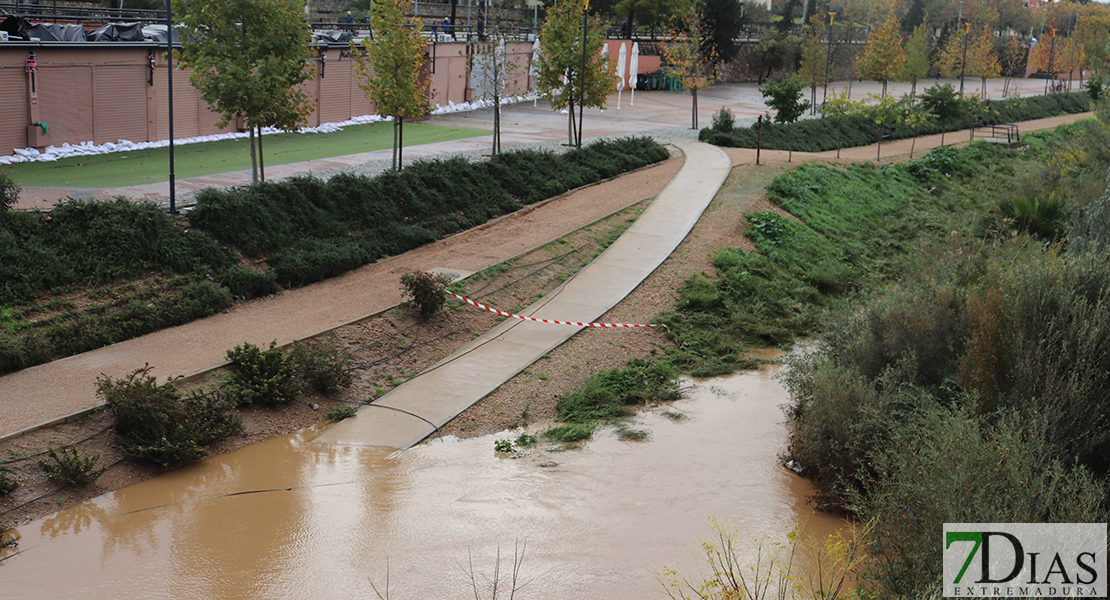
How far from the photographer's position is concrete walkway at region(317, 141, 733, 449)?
12.2 metres

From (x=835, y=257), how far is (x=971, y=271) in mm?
7259

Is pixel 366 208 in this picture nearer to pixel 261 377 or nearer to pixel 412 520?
pixel 261 377

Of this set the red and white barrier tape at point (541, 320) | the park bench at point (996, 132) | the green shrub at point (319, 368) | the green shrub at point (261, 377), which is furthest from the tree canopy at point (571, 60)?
the park bench at point (996, 132)

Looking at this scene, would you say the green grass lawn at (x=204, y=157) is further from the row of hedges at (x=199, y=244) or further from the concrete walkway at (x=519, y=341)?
the concrete walkway at (x=519, y=341)

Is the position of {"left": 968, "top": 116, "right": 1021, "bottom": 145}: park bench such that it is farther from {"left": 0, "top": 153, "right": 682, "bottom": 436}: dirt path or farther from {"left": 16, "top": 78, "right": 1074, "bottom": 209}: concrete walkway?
{"left": 0, "top": 153, "right": 682, "bottom": 436}: dirt path

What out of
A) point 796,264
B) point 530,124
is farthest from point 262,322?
point 530,124

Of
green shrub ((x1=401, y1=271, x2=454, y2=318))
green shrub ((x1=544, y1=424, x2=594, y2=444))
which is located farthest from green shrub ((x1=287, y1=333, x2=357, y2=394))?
green shrub ((x1=544, y1=424, x2=594, y2=444))

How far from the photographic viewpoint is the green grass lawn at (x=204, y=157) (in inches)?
844

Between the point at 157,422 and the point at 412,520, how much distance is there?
3.59 m

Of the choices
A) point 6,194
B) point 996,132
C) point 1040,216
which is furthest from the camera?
point 996,132

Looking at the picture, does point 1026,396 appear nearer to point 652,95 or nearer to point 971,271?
point 971,271

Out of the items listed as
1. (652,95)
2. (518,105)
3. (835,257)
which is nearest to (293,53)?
(835,257)

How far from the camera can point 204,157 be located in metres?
25.7

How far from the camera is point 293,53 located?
1850cm
